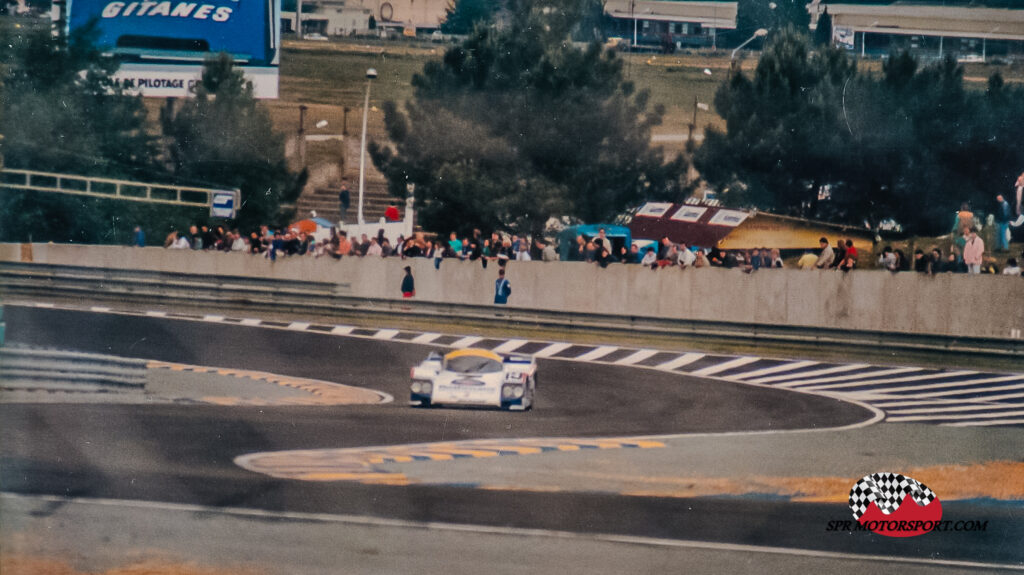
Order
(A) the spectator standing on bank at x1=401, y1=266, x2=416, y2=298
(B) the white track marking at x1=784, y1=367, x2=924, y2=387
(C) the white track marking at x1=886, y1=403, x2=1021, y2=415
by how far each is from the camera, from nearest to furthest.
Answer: (C) the white track marking at x1=886, y1=403, x2=1021, y2=415
(B) the white track marking at x1=784, y1=367, x2=924, y2=387
(A) the spectator standing on bank at x1=401, y1=266, x2=416, y2=298

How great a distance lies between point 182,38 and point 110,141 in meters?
1.22

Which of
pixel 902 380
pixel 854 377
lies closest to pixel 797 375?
pixel 854 377

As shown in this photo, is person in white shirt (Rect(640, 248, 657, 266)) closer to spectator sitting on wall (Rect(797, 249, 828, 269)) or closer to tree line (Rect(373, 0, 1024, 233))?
tree line (Rect(373, 0, 1024, 233))

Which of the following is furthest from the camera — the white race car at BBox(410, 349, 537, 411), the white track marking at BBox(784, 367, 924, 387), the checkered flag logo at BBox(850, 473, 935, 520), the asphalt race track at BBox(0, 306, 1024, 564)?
the white track marking at BBox(784, 367, 924, 387)

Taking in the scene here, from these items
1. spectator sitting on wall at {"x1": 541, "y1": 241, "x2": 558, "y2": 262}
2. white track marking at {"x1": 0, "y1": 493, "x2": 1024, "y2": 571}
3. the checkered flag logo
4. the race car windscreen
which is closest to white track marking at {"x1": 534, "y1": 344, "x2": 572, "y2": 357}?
the race car windscreen

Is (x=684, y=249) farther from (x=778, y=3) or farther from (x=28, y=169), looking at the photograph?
(x=28, y=169)

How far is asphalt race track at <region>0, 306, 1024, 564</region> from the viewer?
10531 millimetres

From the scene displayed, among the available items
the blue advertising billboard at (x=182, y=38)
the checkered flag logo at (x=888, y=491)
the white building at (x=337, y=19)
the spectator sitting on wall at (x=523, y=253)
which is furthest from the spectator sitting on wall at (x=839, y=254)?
the blue advertising billboard at (x=182, y=38)

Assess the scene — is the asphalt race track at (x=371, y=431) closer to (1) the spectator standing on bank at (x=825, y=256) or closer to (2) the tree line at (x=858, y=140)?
(1) the spectator standing on bank at (x=825, y=256)

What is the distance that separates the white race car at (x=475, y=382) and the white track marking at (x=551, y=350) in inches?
6.1

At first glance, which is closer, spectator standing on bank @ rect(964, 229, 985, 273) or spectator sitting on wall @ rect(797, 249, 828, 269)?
spectator standing on bank @ rect(964, 229, 985, 273)

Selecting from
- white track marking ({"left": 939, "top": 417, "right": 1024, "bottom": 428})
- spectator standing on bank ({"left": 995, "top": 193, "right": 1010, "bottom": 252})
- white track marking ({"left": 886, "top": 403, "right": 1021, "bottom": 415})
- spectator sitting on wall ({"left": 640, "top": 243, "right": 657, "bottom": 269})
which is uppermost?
spectator standing on bank ({"left": 995, "top": 193, "right": 1010, "bottom": 252})

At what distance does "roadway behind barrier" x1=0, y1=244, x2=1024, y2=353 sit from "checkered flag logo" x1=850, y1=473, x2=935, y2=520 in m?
1.38

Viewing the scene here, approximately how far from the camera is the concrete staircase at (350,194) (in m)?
11.4
